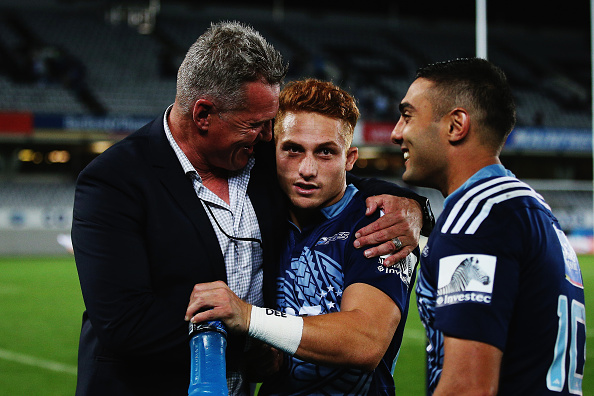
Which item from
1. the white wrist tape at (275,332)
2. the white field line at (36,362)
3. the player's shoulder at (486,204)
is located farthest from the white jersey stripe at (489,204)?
the white field line at (36,362)

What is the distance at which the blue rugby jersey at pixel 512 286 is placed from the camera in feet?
5.32

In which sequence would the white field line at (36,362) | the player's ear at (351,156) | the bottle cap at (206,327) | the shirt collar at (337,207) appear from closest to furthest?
the bottle cap at (206,327) → the shirt collar at (337,207) → the player's ear at (351,156) → the white field line at (36,362)

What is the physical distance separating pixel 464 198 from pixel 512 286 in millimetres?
257

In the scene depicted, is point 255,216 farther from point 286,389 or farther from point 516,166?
point 516,166

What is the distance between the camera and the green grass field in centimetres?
556

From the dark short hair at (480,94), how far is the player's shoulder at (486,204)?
0.21 metres

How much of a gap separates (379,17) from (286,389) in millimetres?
30445

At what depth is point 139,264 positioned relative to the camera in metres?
1.91

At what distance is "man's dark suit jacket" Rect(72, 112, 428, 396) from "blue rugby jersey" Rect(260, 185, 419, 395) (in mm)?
241

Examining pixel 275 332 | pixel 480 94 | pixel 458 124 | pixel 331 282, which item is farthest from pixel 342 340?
pixel 480 94

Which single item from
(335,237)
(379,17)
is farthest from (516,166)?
(335,237)

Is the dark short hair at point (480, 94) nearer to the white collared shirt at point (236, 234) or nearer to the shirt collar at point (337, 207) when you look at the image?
the shirt collar at point (337, 207)

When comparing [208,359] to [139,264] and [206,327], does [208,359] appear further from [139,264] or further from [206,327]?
[139,264]

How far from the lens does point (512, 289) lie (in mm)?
1629
